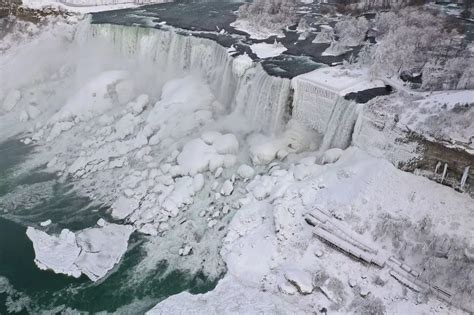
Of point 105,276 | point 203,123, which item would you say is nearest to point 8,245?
point 105,276

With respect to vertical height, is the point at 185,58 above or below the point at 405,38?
below

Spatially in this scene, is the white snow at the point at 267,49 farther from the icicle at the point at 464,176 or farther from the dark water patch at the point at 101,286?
the dark water patch at the point at 101,286

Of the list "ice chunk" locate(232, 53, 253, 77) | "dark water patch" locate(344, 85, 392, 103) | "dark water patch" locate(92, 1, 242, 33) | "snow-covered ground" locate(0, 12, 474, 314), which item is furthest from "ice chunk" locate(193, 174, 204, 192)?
"dark water patch" locate(92, 1, 242, 33)

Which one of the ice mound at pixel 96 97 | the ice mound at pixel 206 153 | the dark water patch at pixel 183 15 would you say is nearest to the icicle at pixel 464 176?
the ice mound at pixel 206 153


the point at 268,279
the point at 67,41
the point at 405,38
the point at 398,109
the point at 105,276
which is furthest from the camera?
the point at 67,41

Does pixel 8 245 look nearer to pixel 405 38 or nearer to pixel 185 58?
pixel 185 58

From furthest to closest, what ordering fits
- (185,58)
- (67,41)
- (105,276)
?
1. (67,41)
2. (185,58)
3. (105,276)

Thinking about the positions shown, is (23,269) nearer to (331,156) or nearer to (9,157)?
(9,157)

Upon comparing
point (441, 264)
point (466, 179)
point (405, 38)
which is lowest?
point (441, 264)
